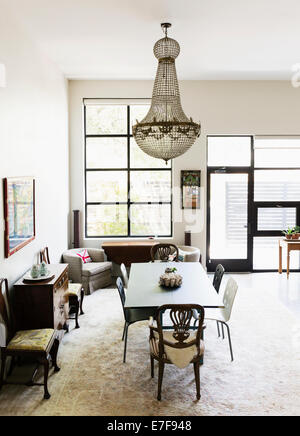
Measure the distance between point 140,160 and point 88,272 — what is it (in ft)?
7.64

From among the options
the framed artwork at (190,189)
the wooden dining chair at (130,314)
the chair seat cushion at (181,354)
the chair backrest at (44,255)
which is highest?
the framed artwork at (190,189)

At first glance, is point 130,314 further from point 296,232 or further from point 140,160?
point 296,232

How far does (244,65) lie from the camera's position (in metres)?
6.21

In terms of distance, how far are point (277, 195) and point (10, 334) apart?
5546 millimetres

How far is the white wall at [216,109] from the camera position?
709 centimetres

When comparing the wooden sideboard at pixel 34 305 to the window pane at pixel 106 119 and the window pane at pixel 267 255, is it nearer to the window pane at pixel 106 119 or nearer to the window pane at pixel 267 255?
the window pane at pixel 106 119

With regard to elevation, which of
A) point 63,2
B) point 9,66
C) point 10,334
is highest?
point 63,2

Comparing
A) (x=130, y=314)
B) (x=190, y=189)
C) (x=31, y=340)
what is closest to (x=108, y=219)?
(x=190, y=189)

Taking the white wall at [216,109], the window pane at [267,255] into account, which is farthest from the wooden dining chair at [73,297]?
the window pane at [267,255]

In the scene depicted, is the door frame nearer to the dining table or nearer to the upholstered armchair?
the upholstered armchair

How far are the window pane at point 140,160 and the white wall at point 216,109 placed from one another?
1.09 feet
